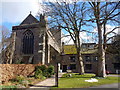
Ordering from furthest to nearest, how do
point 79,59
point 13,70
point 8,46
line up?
point 8,46, point 79,59, point 13,70

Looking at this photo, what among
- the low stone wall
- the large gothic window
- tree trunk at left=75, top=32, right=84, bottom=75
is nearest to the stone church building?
the large gothic window

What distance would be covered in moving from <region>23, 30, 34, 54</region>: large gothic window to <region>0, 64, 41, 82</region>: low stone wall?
45.6 feet

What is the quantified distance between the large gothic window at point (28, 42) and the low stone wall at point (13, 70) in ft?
45.6

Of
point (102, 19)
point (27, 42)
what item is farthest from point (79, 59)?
point (27, 42)

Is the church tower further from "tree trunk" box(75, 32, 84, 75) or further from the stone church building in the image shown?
"tree trunk" box(75, 32, 84, 75)

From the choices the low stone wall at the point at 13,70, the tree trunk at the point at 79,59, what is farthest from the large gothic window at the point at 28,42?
the tree trunk at the point at 79,59

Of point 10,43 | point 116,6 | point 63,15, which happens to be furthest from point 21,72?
point 10,43

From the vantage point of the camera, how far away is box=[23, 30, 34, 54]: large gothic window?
3117 centimetres

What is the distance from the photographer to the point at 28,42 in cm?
3194

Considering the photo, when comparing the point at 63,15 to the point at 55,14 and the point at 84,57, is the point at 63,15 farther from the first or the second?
the point at 84,57

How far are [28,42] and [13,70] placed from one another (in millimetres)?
19228

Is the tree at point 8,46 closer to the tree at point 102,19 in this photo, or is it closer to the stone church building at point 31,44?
the stone church building at point 31,44

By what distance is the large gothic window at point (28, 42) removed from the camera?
3117 cm

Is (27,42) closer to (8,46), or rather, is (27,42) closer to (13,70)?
(8,46)
